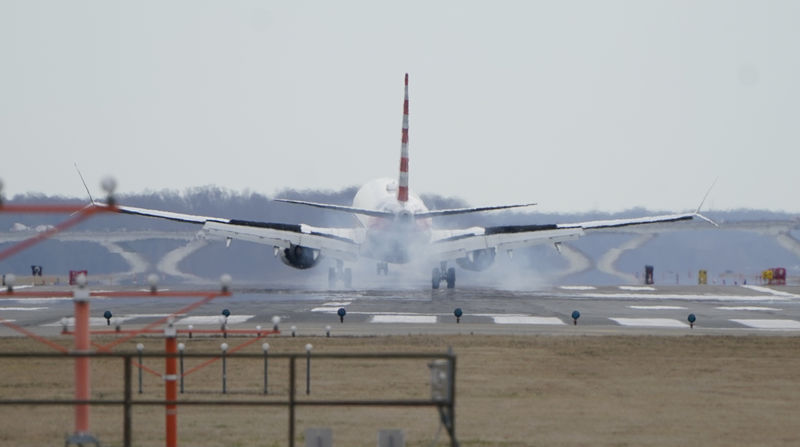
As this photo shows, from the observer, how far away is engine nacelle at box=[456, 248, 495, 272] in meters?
71.3

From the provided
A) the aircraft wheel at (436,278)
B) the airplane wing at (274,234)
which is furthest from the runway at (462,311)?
the airplane wing at (274,234)

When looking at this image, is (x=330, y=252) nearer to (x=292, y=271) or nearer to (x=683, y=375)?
(x=292, y=271)

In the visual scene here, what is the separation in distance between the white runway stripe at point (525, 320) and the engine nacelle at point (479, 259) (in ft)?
80.4

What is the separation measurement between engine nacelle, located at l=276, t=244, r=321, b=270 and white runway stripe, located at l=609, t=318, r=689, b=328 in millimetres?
25747

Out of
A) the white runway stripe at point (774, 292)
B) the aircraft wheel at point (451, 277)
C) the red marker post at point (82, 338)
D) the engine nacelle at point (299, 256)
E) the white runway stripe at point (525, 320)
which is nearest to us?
the red marker post at point (82, 338)

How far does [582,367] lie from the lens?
2862 cm

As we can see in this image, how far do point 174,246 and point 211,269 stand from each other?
15070 mm

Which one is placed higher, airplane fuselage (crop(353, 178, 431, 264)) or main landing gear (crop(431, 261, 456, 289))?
airplane fuselage (crop(353, 178, 431, 264))

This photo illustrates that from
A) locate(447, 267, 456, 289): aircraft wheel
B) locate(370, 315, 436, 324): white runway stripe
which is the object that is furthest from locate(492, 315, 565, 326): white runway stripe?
locate(447, 267, 456, 289): aircraft wheel

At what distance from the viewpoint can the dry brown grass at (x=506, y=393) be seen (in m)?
18.7

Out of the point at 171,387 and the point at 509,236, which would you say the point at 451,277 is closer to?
the point at 509,236

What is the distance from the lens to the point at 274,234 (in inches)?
2630

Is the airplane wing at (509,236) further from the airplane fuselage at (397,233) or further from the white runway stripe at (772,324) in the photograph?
the white runway stripe at (772,324)

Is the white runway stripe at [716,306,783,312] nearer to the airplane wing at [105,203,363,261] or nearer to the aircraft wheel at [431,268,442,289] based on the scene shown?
the aircraft wheel at [431,268,442,289]
